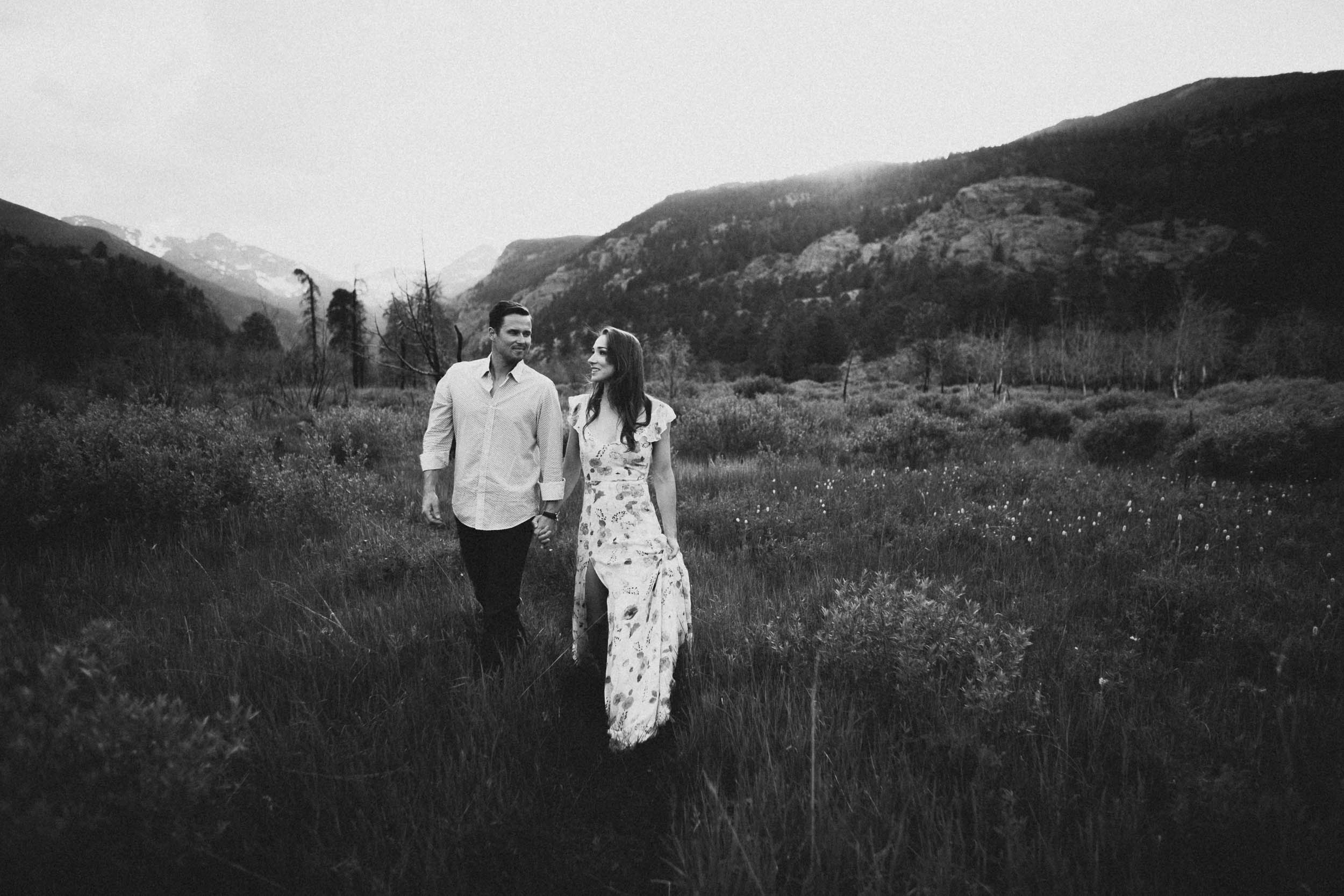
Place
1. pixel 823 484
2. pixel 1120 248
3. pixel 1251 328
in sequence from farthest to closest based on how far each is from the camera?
pixel 1120 248 < pixel 1251 328 < pixel 823 484

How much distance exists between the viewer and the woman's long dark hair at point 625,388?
3.04 metres

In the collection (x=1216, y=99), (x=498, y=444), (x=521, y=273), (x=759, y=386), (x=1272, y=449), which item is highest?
(x=1216, y=99)

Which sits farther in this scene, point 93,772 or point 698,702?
point 698,702

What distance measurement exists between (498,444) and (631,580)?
115 cm

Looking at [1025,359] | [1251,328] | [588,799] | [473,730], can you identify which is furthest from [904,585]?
[1251,328]

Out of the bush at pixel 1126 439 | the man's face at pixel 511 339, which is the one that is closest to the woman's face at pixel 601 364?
the man's face at pixel 511 339

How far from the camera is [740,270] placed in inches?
3482

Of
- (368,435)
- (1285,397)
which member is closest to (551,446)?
(368,435)

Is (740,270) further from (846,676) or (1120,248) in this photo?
(846,676)

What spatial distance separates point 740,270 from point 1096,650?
9143cm

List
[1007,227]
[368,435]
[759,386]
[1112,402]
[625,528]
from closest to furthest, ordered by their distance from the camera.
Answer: [625,528] < [368,435] < [1112,402] < [759,386] < [1007,227]

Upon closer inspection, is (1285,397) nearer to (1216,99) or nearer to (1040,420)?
(1040,420)

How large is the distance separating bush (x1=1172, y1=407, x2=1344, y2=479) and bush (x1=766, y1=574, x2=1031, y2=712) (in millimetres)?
7460

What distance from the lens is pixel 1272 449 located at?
291 inches
